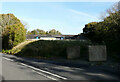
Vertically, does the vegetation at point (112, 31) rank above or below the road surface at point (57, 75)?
above

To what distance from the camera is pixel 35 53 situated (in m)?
18.6

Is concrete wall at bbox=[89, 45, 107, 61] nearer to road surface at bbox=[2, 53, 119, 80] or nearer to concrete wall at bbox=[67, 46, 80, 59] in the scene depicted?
concrete wall at bbox=[67, 46, 80, 59]

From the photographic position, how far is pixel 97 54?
11297mm

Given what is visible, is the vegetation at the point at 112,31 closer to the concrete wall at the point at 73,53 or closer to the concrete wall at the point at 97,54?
the concrete wall at the point at 97,54

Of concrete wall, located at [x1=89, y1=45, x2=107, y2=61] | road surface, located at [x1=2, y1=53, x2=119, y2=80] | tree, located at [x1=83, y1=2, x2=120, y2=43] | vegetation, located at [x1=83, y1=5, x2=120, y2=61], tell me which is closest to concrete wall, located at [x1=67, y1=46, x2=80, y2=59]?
concrete wall, located at [x1=89, y1=45, x2=107, y2=61]

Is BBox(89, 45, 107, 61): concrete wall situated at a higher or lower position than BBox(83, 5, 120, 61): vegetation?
lower

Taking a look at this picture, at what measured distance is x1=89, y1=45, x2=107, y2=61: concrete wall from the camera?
36.8 feet

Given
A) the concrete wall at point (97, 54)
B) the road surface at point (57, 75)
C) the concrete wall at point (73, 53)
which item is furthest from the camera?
the concrete wall at point (73, 53)

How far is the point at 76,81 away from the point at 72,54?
7423 millimetres

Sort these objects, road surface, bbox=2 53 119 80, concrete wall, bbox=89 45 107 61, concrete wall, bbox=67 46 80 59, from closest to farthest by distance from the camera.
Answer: road surface, bbox=2 53 119 80 < concrete wall, bbox=89 45 107 61 < concrete wall, bbox=67 46 80 59

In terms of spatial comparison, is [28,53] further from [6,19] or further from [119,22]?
[6,19]

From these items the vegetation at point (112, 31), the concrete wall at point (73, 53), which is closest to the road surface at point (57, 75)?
the concrete wall at point (73, 53)

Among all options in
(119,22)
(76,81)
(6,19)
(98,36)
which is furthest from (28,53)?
(6,19)

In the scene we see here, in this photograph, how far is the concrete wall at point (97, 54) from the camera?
36.8 feet
